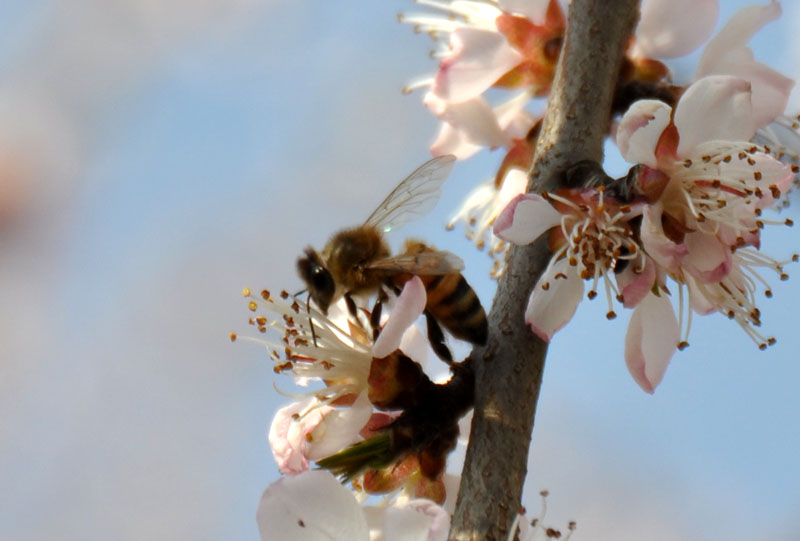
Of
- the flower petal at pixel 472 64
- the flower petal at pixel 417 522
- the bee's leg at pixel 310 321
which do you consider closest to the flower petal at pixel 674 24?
the flower petal at pixel 472 64

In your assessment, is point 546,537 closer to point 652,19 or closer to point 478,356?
point 478,356

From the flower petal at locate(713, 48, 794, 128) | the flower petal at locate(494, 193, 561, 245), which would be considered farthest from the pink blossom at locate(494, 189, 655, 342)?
the flower petal at locate(713, 48, 794, 128)

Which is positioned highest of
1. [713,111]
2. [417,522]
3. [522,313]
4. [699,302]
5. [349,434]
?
[713,111]

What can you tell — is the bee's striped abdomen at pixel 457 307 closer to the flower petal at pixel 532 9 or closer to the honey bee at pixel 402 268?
the honey bee at pixel 402 268

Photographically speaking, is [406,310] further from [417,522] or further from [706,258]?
[706,258]

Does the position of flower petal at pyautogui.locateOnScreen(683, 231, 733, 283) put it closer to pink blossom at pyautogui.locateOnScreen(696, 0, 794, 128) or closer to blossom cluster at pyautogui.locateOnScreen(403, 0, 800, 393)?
blossom cluster at pyautogui.locateOnScreen(403, 0, 800, 393)

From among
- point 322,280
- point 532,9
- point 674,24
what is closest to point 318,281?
point 322,280
